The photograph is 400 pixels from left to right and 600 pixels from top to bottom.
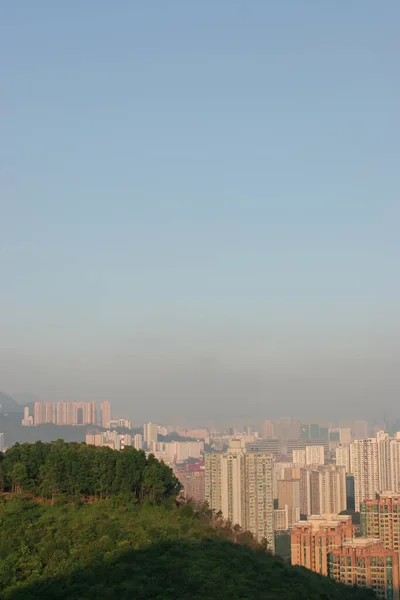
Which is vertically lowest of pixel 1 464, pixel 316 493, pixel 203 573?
pixel 316 493

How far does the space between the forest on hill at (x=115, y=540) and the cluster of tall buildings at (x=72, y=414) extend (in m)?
44.0

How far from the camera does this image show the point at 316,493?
106 ft

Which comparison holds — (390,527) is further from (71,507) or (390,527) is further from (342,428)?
(342,428)

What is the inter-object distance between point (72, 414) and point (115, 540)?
48.1 meters

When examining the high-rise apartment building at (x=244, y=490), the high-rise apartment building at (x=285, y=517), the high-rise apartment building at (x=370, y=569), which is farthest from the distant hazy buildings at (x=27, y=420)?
the high-rise apartment building at (x=370, y=569)

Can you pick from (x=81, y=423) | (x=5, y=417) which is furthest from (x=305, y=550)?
(x=5, y=417)

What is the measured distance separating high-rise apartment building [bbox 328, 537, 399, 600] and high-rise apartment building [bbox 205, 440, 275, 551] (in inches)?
267

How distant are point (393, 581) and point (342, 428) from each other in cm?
4467

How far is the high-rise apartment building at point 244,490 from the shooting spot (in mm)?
24078

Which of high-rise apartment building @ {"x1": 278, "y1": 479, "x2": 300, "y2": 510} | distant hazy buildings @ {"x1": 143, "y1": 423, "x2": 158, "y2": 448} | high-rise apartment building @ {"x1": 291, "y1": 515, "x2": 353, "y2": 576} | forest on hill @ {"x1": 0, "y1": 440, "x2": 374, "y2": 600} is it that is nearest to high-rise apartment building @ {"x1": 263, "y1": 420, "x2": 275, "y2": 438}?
distant hazy buildings @ {"x1": 143, "y1": 423, "x2": 158, "y2": 448}

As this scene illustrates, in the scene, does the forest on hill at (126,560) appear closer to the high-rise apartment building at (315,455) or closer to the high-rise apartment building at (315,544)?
the high-rise apartment building at (315,544)

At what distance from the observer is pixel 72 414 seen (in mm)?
56469

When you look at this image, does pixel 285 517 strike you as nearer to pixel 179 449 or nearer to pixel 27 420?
pixel 179 449

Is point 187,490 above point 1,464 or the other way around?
the other way around
